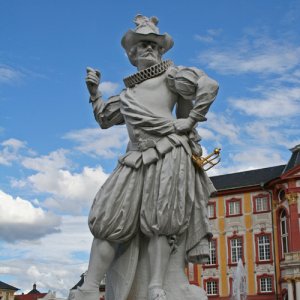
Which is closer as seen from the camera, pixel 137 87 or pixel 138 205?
pixel 138 205

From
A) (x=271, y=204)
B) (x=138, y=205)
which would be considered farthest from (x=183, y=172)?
(x=271, y=204)

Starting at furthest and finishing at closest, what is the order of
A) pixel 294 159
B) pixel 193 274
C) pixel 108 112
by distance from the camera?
pixel 193 274, pixel 294 159, pixel 108 112

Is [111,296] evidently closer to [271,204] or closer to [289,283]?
[289,283]

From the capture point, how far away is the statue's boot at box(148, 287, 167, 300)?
4.89m

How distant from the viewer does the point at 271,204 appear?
49.6 m

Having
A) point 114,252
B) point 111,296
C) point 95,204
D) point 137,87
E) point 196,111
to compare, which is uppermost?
point 137,87

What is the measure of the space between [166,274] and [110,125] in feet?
5.41

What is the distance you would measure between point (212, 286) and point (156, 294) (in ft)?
155

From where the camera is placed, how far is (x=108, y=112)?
233 inches

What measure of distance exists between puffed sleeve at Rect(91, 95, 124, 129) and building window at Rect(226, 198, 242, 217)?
152ft

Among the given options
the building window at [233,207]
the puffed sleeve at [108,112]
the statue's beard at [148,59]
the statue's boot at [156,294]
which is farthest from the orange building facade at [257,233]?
the statue's boot at [156,294]

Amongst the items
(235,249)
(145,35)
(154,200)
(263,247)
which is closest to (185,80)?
(145,35)

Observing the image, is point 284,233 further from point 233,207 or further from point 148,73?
point 148,73

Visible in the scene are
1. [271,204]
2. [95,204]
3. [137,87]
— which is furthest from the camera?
[271,204]
